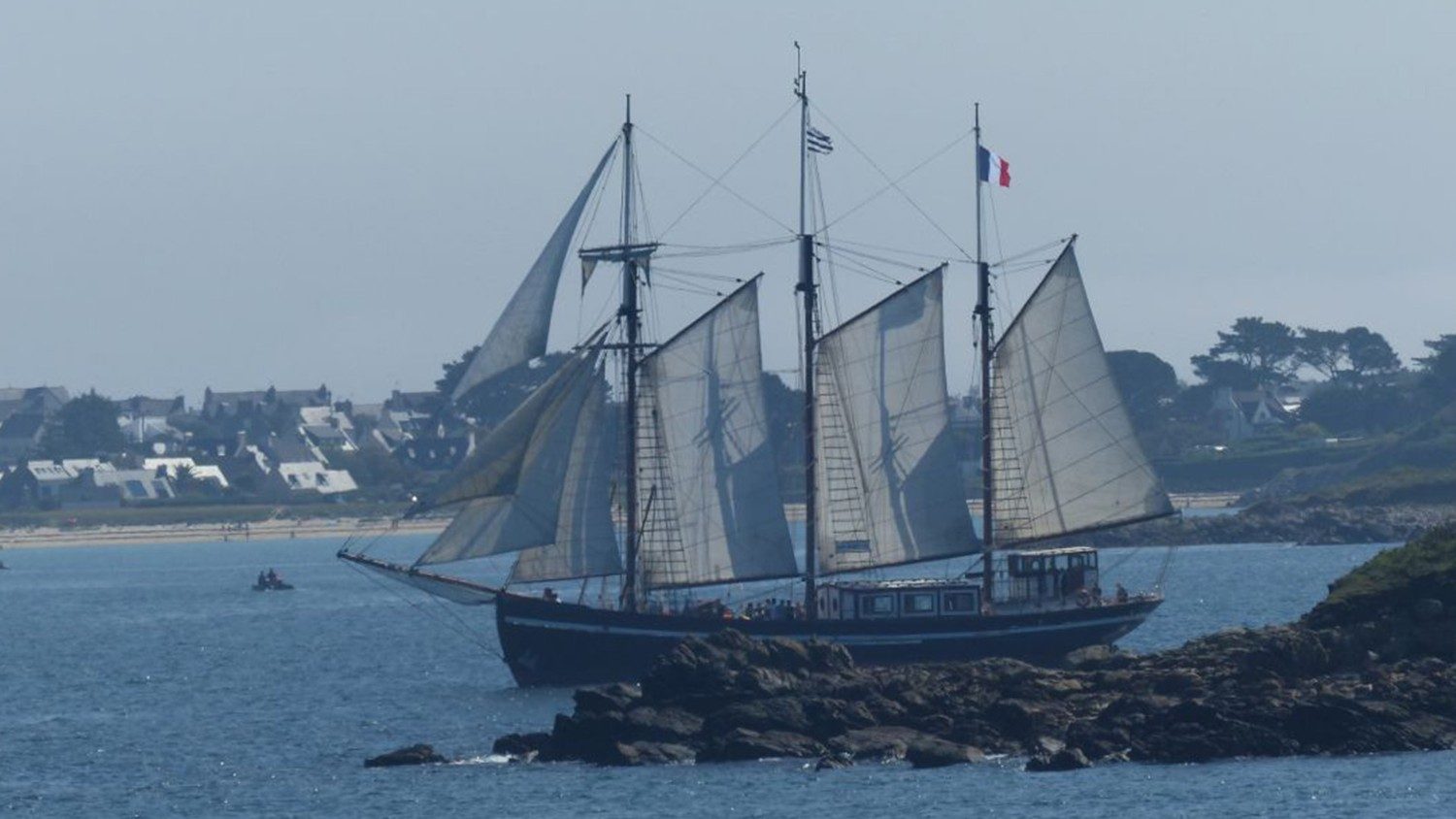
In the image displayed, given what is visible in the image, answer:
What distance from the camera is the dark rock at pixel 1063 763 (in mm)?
49938

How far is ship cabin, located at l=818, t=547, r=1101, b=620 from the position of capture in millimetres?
70375

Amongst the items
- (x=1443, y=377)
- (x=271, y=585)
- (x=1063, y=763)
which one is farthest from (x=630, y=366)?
(x=1443, y=377)

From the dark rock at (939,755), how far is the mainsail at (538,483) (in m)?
18.5

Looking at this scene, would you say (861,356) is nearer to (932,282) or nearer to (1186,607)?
(932,282)

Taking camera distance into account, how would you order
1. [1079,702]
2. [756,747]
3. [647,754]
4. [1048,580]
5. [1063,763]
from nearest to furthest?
1. [1063,763]
2. [756,747]
3. [647,754]
4. [1079,702]
5. [1048,580]

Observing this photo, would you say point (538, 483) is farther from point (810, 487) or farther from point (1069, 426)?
point (1069, 426)

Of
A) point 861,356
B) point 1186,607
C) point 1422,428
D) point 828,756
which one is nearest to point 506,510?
point 861,356

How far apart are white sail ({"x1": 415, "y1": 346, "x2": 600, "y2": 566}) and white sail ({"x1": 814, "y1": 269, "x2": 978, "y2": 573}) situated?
21.8 feet

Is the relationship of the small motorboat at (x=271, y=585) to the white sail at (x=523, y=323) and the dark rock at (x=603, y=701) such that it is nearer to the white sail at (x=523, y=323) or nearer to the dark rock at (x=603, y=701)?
the white sail at (x=523, y=323)

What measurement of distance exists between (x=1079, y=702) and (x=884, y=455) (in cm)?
1714

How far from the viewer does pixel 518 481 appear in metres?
68.3

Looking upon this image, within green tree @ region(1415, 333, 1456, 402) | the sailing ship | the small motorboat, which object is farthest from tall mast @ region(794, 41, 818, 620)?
green tree @ region(1415, 333, 1456, 402)

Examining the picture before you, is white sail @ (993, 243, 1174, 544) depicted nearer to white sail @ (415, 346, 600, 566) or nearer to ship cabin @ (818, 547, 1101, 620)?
ship cabin @ (818, 547, 1101, 620)

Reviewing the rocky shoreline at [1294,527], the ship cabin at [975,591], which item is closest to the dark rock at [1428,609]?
the ship cabin at [975,591]
